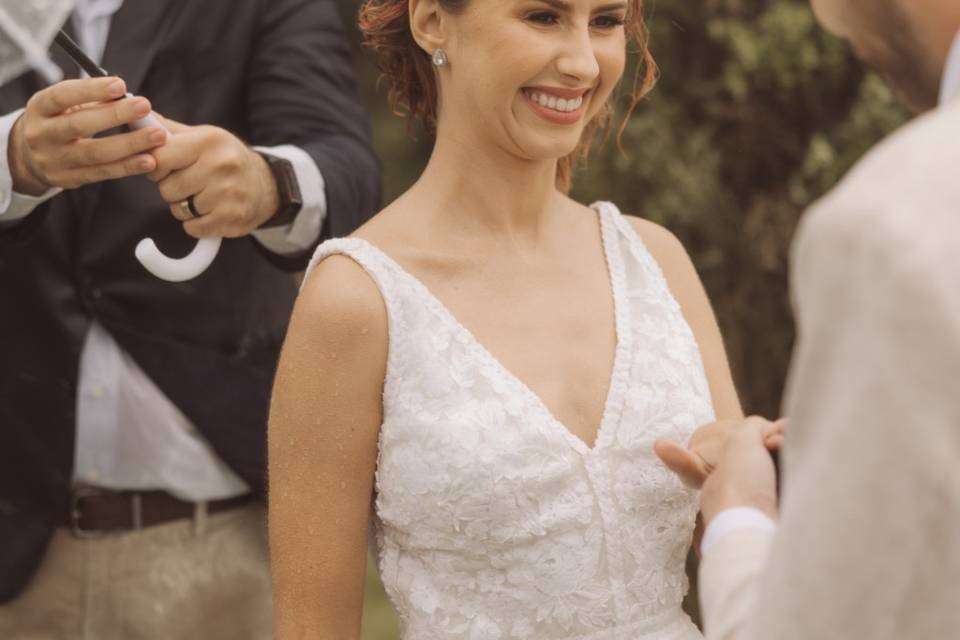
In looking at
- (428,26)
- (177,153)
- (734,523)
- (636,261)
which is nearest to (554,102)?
(428,26)

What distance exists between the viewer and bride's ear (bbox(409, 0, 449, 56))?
2.53 m

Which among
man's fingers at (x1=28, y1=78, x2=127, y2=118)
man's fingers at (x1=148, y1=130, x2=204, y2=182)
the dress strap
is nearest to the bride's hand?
the dress strap

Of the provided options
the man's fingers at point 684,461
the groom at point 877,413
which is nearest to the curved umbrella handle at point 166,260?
the man's fingers at point 684,461

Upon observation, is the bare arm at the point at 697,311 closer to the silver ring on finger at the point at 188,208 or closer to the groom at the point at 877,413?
the silver ring on finger at the point at 188,208

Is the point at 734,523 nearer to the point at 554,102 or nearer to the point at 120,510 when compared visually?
the point at 554,102

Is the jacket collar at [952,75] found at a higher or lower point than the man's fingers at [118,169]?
higher

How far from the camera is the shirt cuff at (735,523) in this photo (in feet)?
5.58

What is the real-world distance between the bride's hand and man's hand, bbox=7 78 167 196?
1.00 metres

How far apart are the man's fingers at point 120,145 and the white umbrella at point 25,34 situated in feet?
0.43

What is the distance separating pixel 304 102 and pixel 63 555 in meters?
1.10

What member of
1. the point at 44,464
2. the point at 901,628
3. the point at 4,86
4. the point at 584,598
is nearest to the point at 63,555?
the point at 44,464

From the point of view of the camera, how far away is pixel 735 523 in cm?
171

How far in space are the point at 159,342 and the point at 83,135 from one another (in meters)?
0.70

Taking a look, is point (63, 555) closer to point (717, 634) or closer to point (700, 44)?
point (717, 634)
